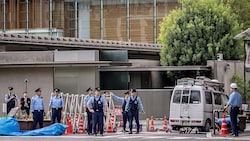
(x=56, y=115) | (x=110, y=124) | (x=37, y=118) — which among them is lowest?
(x=110, y=124)

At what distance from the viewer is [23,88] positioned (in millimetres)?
40719

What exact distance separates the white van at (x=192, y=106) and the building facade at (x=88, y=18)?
38.8 metres

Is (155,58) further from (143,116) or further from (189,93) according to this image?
(189,93)

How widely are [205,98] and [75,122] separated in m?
5.71

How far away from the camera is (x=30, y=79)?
40.6m

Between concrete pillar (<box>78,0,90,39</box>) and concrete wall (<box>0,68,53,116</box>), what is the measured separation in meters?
30.2

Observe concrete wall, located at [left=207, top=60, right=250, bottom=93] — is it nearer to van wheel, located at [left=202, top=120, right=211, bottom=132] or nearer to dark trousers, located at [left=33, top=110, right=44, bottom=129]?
van wheel, located at [left=202, top=120, right=211, bottom=132]

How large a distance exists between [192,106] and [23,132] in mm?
7193

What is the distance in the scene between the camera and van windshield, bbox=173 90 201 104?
29.5 m

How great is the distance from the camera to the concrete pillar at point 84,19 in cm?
7075

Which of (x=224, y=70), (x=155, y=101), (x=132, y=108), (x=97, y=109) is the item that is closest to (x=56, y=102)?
(x=97, y=109)

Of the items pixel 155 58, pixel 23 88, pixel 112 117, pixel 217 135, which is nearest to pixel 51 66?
pixel 23 88

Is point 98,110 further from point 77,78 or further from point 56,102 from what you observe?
point 77,78

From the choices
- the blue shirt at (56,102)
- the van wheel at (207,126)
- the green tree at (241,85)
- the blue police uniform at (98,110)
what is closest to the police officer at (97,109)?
the blue police uniform at (98,110)
